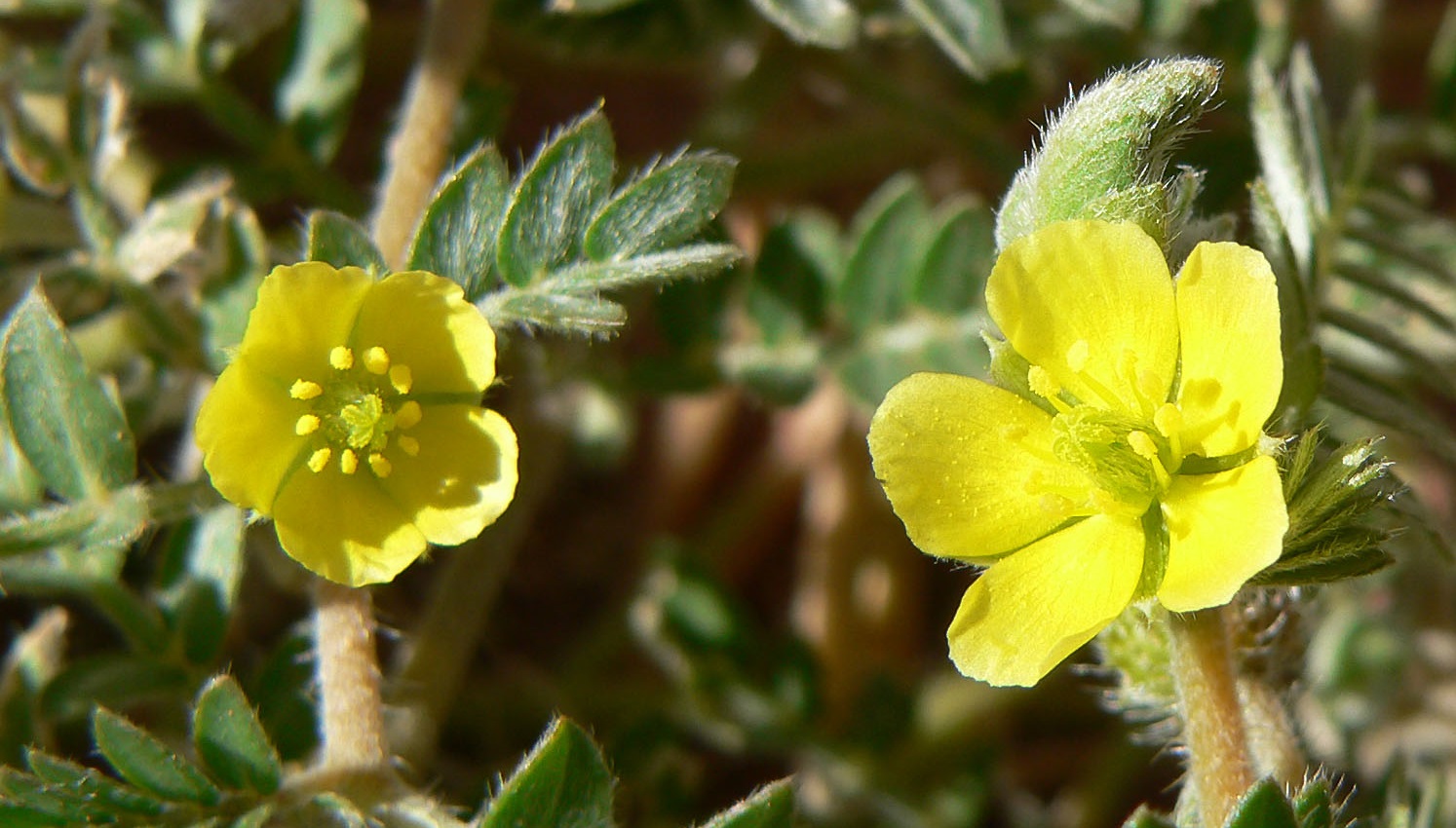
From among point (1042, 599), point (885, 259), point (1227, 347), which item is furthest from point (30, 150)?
point (1227, 347)

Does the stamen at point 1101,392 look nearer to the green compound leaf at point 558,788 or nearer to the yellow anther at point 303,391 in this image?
the green compound leaf at point 558,788

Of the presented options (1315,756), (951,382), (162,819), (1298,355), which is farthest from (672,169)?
(1315,756)

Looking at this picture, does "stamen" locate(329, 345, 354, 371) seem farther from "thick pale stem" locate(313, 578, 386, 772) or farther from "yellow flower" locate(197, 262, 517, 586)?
"thick pale stem" locate(313, 578, 386, 772)

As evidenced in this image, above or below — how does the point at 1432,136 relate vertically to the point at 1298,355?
below

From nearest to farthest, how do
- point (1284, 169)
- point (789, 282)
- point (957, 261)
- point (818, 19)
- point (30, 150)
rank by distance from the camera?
point (1284, 169)
point (818, 19)
point (30, 150)
point (957, 261)
point (789, 282)

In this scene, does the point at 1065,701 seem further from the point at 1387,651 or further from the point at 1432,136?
the point at 1432,136

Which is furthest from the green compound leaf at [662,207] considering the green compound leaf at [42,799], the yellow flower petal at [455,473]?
the green compound leaf at [42,799]

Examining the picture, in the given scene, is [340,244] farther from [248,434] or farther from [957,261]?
[957,261]
